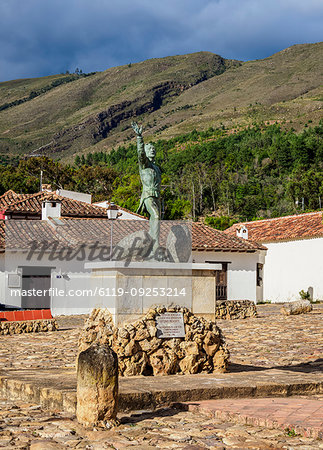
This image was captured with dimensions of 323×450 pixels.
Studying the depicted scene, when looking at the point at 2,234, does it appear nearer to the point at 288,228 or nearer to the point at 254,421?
the point at 288,228

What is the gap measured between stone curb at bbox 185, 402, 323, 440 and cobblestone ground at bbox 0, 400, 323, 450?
0.16 ft

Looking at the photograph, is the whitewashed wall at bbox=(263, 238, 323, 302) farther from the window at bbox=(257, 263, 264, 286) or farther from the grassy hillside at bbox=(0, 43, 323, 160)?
the grassy hillside at bbox=(0, 43, 323, 160)

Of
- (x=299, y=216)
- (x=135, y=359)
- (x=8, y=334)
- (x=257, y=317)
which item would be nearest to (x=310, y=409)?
(x=135, y=359)

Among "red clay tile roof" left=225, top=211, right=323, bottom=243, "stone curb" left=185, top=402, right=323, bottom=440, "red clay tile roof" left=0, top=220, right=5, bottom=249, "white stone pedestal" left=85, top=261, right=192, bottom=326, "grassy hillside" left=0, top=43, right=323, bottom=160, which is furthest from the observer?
"grassy hillside" left=0, top=43, right=323, bottom=160

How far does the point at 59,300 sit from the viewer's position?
74.0ft

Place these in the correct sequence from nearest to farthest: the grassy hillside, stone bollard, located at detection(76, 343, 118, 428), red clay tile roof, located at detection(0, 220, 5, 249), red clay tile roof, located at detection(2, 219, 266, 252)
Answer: stone bollard, located at detection(76, 343, 118, 428) → red clay tile roof, located at detection(0, 220, 5, 249) → red clay tile roof, located at detection(2, 219, 266, 252) → the grassy hillside

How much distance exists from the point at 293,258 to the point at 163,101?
123m

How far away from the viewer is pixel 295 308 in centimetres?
1795

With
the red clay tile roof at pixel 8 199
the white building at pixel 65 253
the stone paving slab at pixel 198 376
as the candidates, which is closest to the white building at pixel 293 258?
the white building at pixel 65 253

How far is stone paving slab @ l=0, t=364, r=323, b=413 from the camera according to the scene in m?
5.11

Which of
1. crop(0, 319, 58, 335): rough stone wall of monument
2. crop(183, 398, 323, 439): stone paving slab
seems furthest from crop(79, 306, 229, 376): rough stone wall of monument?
crop(0, 319, 58, 335): rough stone wall of monument

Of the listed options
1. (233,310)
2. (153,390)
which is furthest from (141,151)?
(233,310)

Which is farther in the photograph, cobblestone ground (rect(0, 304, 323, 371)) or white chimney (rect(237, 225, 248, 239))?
white chimney (rect(237, 225, 248, 239))

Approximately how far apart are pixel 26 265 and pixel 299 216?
14325 mm
